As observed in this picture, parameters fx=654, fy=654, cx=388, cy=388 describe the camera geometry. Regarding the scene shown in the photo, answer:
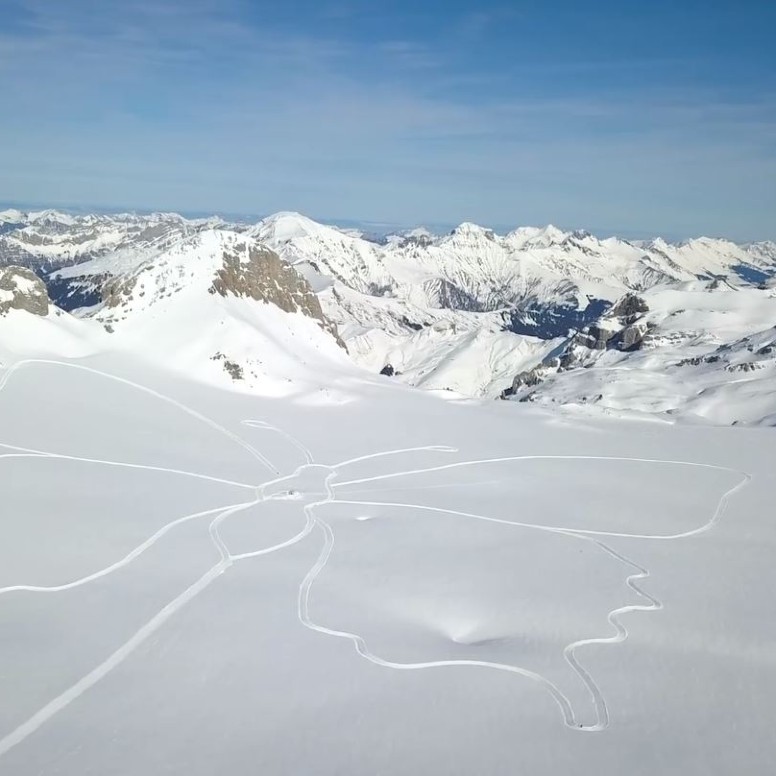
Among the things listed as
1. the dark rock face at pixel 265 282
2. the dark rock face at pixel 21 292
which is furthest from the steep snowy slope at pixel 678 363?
the dark rock face at pixel 21 292

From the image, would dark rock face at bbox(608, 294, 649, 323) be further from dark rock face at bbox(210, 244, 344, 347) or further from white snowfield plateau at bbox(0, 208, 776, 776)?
white snowfield plateau at bbox(0, 208, 776, 776)

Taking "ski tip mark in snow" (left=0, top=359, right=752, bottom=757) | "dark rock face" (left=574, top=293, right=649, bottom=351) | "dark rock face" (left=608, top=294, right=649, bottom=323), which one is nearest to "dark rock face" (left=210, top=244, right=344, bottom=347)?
"ski tip mark in snow" (left=0, top=359, right=752, bottom=757)

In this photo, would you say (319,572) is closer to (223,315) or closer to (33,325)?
(33,325)

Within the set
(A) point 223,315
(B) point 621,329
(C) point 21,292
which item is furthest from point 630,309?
(C) point 21,292

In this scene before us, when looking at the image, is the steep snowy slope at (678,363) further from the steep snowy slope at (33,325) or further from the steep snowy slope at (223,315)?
the steep snowy slope at (33,325)

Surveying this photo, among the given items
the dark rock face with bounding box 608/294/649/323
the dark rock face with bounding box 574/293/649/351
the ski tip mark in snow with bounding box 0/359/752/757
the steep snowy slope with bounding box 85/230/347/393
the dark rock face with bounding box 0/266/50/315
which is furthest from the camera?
the dark rock face with bounding box 608/294/649/323

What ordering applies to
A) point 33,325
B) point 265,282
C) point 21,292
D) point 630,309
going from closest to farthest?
point 33,325, point 21,292, point 265,282, point 630,309

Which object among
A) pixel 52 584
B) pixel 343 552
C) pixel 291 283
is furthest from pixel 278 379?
pixel 52 584
